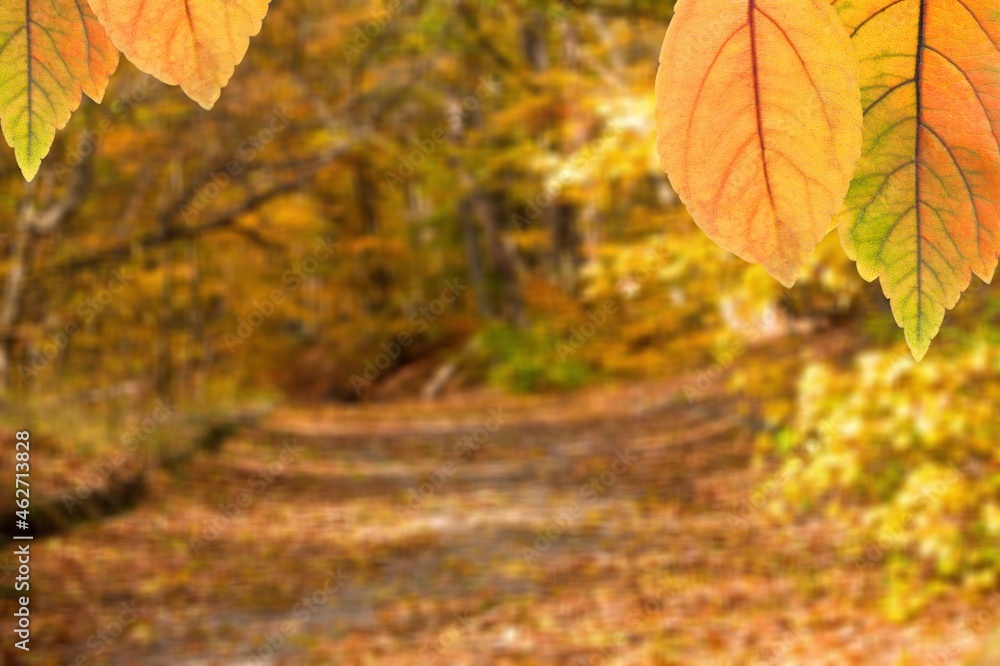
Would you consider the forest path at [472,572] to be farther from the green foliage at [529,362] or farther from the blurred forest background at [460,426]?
the green foliage at [529,362]

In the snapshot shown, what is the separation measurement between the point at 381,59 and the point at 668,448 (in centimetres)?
484

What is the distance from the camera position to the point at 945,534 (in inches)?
150

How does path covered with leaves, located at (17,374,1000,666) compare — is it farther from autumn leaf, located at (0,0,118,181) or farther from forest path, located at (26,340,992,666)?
autumn leaf, located at (0,0,118,181)

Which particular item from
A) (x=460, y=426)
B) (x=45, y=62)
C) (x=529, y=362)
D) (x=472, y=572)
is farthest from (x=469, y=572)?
(x=529, y=362)

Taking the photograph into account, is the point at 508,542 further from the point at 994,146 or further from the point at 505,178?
the point at 505,178

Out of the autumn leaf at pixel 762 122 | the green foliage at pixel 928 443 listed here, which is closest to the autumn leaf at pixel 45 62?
the autumn leaf at pixel 762 122

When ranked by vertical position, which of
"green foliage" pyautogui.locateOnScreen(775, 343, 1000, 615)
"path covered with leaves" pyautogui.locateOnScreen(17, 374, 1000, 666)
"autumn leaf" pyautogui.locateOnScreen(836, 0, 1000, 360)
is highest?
"autumn leaf" pyautogui.locateOnScreen(836, 0, 1000, 360)

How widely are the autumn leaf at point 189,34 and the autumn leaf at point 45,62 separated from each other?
0.9 inches

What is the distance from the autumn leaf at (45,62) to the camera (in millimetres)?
241

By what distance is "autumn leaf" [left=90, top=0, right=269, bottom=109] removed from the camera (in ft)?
0.72

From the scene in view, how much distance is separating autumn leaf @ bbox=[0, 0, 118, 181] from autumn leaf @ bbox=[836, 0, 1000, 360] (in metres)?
0.19

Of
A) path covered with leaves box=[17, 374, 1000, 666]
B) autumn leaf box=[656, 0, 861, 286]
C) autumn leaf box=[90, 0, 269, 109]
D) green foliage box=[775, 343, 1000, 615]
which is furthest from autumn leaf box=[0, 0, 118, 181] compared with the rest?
path covered with leaves box=[17, 374, 1000, 666]

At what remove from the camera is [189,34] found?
22 centimetres

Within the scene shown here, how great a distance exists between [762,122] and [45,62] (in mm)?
183
